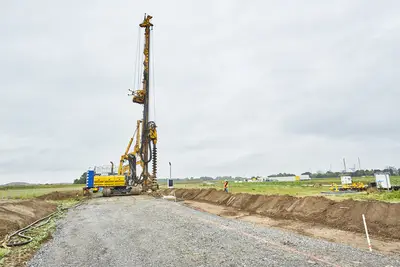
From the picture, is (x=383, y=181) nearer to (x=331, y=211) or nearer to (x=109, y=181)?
(x=331, y=211)

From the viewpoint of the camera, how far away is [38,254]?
9234 millimetres

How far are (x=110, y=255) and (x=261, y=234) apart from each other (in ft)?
20.0

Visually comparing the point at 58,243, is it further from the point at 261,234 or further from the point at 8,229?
the point at 261,234

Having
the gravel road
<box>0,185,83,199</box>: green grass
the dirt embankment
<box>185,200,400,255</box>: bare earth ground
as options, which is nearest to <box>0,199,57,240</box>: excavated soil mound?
the gravel road

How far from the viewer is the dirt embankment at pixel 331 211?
12.2 meters

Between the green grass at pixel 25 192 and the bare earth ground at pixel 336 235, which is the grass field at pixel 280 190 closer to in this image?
the green grass at pixel 25 192

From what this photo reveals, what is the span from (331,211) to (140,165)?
27039mm

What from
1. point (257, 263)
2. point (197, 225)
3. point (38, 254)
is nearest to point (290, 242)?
point (257, 263)

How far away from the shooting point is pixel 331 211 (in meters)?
15.0

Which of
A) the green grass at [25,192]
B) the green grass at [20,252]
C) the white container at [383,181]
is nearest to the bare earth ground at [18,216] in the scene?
the green grass at [20,252]

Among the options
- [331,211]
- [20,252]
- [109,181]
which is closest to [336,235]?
[331,211]

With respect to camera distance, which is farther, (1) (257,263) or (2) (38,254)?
(2) (38,254)

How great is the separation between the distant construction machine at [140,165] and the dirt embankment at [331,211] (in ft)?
52.9

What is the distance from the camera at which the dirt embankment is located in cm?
1216
